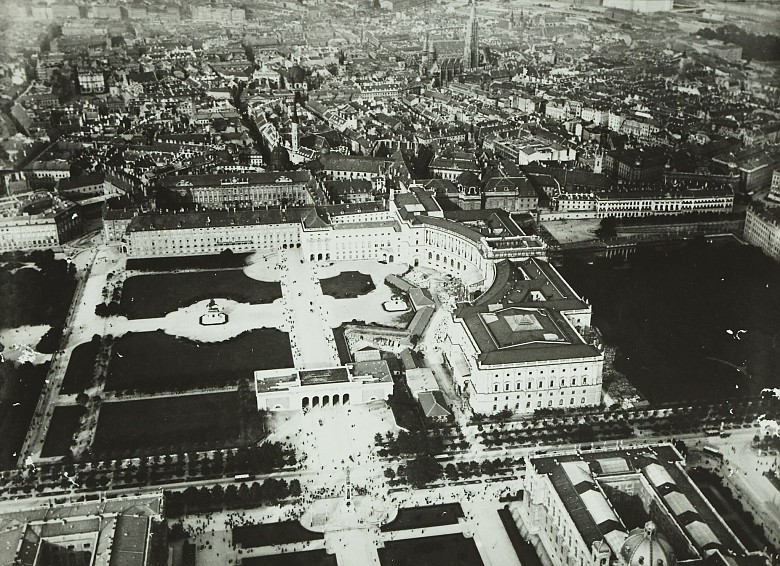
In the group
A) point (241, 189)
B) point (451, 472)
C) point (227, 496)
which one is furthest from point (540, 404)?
point (241, 189)

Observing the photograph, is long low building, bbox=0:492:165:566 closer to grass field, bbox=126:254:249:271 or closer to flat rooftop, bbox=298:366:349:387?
flat rooftop, bbox=298:366:349:387

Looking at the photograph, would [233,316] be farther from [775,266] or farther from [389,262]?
[775,266]

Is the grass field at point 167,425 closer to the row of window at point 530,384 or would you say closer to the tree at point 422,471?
the tree at point 422,471

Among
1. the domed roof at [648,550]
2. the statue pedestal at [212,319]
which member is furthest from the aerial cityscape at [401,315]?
the statue pedestal at [212,319]

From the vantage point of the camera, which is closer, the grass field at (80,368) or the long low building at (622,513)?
the long low building at (622,513)

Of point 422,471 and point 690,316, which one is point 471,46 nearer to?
point 690,316

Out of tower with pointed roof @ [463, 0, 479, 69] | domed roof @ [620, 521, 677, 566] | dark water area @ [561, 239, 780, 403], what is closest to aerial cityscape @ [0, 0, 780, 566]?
domed roof @ [620, 521, 677, 566]

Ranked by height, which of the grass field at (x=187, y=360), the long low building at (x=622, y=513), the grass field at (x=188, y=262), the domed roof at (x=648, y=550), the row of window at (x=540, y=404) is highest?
the domed roof at (x=648, y=550)
